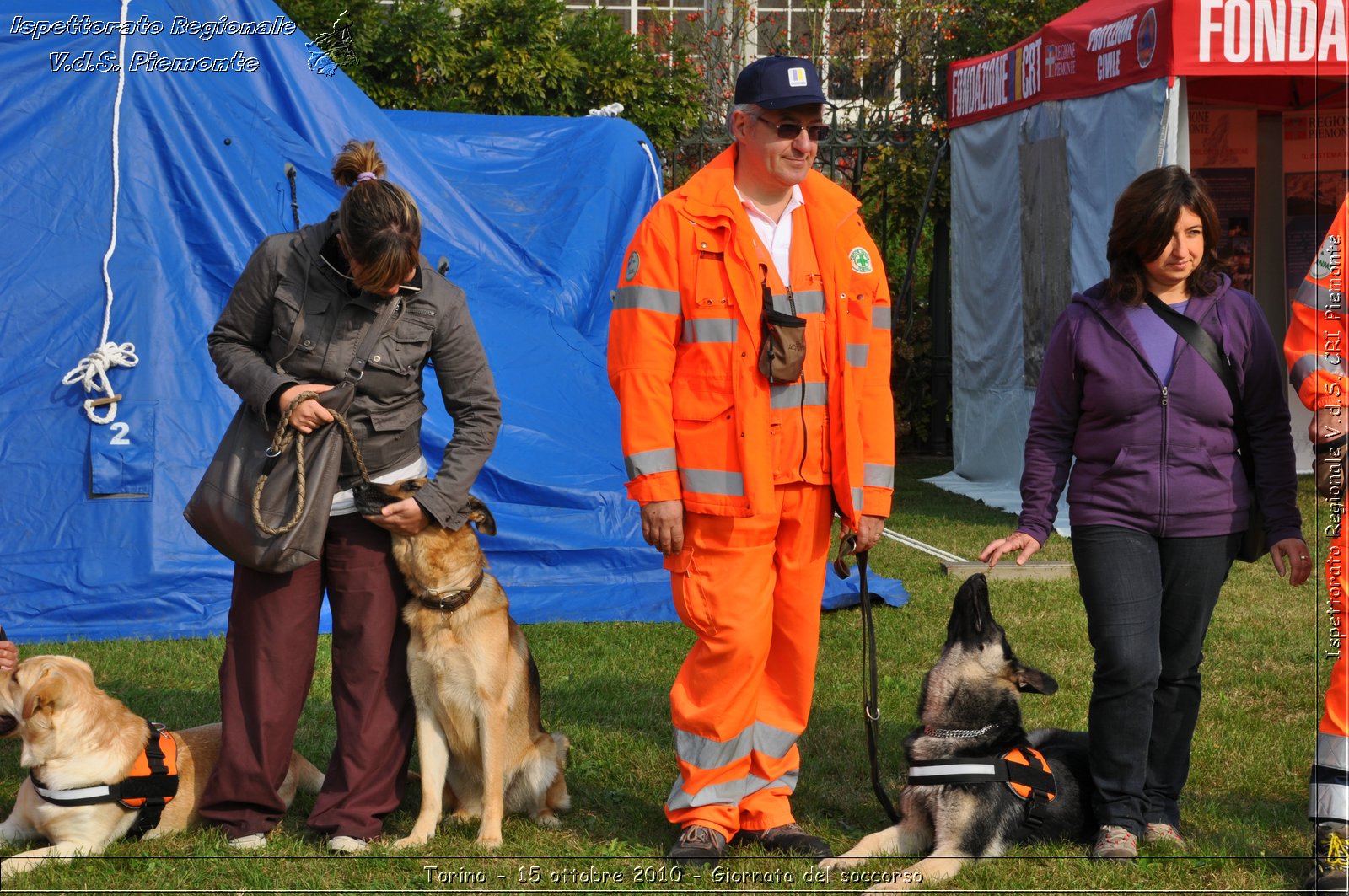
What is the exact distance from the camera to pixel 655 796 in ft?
14.5

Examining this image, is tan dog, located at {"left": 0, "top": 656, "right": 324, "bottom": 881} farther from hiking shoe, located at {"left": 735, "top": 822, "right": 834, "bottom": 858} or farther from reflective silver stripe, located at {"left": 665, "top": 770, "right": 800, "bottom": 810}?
hiking shoe, located at {"left": 735, "top": 822, "right": 834, "bottom": 858}

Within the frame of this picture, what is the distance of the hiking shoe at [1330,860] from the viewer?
→ 11.3 ft

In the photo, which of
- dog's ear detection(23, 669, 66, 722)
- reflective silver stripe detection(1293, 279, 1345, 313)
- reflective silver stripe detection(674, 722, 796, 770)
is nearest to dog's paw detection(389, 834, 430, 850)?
reflective silver stripe detection(674, 722, 796, 770)

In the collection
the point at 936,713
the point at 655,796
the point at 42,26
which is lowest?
the point at 655,796

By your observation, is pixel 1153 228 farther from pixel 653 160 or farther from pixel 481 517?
pixel 653 160

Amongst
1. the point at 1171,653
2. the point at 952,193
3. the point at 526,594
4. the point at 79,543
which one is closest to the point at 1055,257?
the point at 952,193

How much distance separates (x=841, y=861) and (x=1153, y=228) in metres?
2.04

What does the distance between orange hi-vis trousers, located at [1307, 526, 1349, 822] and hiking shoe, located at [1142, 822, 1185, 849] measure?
1.50ft

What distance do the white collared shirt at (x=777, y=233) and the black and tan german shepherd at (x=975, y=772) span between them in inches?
43.5

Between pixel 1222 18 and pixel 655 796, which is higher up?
pixel 1222 18

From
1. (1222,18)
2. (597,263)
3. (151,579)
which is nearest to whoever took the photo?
(151,579)

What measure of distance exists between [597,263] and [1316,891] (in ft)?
19.9

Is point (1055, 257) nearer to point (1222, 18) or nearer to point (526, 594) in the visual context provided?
point (1222, 18)

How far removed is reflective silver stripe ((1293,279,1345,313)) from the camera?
3.40 meters
